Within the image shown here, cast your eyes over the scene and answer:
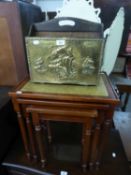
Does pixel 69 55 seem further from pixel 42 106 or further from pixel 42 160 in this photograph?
pixel 42 160

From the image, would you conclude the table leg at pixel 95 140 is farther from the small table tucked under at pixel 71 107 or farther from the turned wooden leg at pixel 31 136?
the turned wooden leg at pixel 31 136

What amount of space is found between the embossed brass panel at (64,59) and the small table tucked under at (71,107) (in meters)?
0.04

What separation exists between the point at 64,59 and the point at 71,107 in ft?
0.64

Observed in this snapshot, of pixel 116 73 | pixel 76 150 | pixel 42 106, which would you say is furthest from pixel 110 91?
pixel 116 73

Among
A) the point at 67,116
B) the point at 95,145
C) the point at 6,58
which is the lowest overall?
the point at 95,145

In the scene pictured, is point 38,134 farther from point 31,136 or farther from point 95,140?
point 95,140

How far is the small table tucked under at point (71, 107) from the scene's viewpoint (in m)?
0.54

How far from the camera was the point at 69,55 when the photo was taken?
58cm

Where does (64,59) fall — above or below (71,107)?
above

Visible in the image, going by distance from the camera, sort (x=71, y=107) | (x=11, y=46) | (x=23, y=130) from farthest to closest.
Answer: (x=11, y=46), (x=23, y=130), (x=71, y=107)

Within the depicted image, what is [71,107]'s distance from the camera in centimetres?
56

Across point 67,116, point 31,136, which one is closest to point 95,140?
point 67,116

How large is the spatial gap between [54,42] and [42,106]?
0.83ft

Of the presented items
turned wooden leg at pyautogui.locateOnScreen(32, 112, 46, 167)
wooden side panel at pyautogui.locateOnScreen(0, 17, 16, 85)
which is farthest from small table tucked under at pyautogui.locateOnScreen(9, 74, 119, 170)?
wooden side panel at pyautogui.locateOnScreen(0, 17, 16, 85)
